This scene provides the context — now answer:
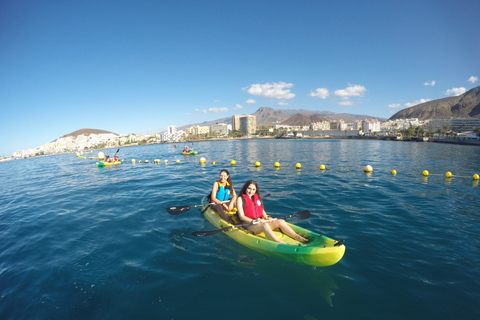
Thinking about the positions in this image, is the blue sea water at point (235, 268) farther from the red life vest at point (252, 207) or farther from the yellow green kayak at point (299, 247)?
the red life vest at point (252, 207)

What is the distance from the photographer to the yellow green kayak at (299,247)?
198 inches

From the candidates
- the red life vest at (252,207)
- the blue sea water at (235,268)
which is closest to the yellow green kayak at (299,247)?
the blue sea water at (235,268)

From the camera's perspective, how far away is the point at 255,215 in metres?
6.74

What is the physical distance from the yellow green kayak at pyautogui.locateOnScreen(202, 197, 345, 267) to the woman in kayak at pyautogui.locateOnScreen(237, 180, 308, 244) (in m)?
0.18

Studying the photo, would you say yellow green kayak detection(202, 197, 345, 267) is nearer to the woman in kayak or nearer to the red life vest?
the woman in kayak

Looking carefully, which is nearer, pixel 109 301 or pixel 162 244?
pixel 109 301

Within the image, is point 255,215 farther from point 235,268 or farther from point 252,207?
point 235,268

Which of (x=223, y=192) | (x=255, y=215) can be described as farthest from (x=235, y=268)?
(x=223, y=192)

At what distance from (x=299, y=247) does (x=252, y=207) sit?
6.34 ft

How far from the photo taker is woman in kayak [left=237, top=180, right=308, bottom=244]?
6.15 meters

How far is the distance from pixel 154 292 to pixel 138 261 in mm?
1635

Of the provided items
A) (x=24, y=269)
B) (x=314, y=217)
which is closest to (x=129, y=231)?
(x=24, y=269)

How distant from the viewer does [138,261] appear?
21.0ft

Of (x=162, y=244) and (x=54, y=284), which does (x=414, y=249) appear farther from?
(x=54, y=284)
